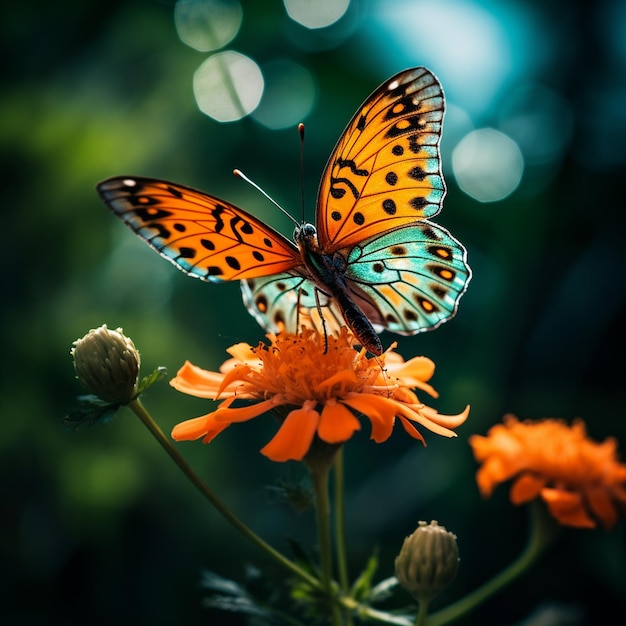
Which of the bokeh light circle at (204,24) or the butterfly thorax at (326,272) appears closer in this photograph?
the butterfly thorax at (326,272)

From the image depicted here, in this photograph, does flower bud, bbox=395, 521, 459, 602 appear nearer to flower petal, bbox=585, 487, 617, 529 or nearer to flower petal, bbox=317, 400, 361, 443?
flower petal, bbox=317, 400, 361, 443

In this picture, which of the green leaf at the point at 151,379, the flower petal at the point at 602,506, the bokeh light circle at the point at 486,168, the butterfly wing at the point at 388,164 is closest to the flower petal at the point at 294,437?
the green leaf at the point at 151,379

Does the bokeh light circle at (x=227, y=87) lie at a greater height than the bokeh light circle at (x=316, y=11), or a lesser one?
lesser

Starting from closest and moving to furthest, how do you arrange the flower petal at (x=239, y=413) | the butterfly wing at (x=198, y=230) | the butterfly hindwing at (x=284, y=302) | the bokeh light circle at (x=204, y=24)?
the flower petal at (x=239, y=413), the butterfly wing at (x=198, y=230), the butterfly hindwing at (x=284, y=302), the bokeh light circle at (x=204, y=24)

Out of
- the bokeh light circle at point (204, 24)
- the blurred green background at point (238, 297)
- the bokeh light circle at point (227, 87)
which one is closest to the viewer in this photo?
the blurred green background at point (238, 297)

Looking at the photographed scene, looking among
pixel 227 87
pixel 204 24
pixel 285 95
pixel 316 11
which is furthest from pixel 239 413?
→ pixel 316 11

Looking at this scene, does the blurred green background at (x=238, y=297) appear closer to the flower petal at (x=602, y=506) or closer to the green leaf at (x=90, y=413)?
the flower petal at (x=602, y=506)
